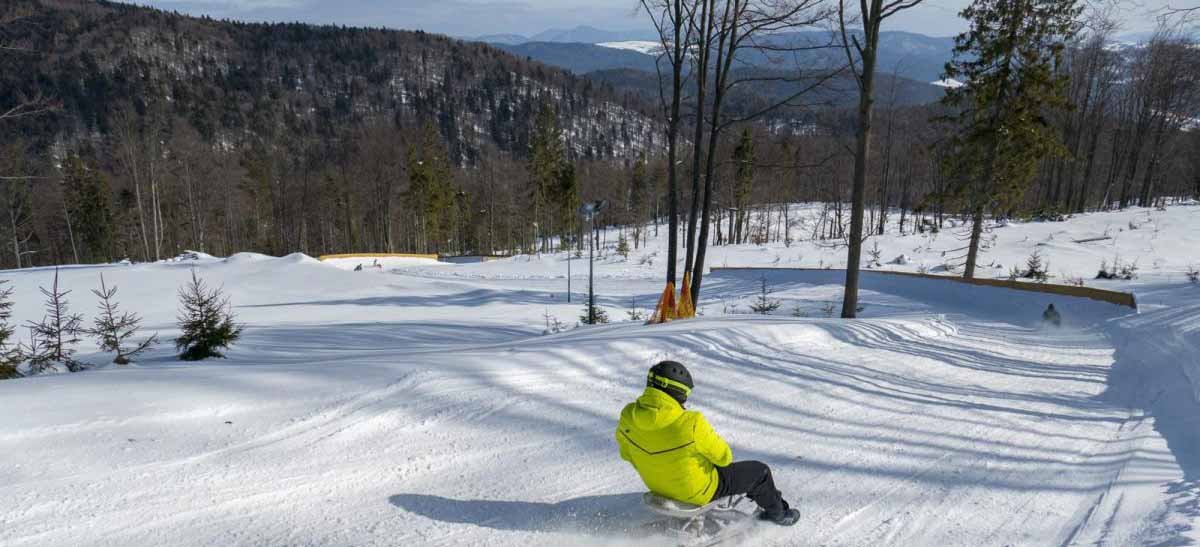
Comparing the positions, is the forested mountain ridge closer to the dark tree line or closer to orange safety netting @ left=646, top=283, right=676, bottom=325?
the dark tree line

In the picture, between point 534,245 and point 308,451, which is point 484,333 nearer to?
point 308,451

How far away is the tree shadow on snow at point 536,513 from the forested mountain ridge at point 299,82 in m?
134

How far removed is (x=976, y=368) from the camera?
798 centimetres

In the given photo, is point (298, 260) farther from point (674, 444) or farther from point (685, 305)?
point (674, 444)

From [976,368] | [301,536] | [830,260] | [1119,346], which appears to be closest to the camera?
[301,536]

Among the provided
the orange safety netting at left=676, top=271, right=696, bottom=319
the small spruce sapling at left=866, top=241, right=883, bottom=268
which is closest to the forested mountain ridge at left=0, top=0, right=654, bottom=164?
the small spruce sapling at left=866, top=241, right=883, bottom=268

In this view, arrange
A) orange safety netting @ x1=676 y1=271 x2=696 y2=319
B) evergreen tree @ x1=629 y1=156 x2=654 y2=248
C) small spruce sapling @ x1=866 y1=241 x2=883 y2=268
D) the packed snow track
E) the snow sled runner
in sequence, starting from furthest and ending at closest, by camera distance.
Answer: evergreen tree @ x1=629 y1=156 x2=654 y2=248 → small spruce sapling @ x1=866 y1=241 x2=883 y2=268 → orange safety netting @ x1=676 y1=271 x2=696 y2=319 → the packed snow track → the snow sled runner

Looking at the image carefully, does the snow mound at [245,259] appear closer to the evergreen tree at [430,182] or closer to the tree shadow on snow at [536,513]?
the evergreen tree at [430,182]

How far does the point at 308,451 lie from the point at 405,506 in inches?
40.7

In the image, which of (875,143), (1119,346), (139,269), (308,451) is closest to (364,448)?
(308,451)

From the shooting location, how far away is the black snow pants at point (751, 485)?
11.2ft

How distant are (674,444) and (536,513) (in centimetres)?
121

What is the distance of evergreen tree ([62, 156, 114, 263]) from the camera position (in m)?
48.0

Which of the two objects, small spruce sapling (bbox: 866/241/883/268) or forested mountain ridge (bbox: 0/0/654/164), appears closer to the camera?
small spruce sapling (bbox: 866/241/883/268)
